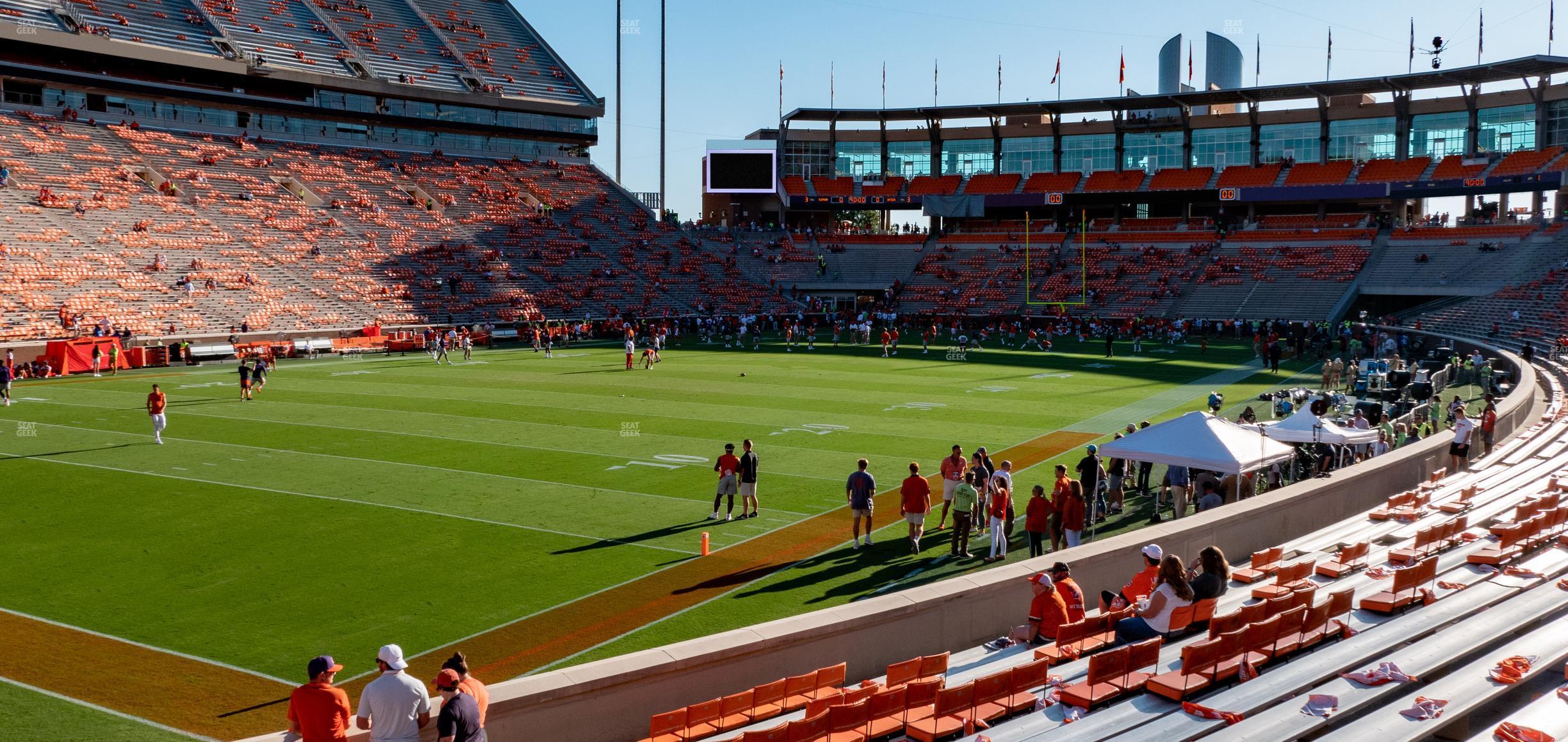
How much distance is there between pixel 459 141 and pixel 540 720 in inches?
2736

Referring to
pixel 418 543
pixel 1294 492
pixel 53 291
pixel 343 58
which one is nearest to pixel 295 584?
pixel 418 543

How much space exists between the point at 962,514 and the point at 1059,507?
1262 millimetres

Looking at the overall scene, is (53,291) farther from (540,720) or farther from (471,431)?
(540,720)

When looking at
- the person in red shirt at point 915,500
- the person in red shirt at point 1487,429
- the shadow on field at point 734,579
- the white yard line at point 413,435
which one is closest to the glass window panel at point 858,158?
the white yard line at point 413,435

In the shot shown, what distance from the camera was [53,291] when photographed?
41.1m

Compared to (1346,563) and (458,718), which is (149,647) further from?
(1346,563)

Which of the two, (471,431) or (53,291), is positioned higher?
(53,291)

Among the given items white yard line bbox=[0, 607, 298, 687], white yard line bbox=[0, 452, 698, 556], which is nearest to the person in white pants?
white yard line bbox=[0, 452, 698, 556]

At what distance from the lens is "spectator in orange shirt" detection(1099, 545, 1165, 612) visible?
10570 millimetres

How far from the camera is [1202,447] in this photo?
53.1 feet

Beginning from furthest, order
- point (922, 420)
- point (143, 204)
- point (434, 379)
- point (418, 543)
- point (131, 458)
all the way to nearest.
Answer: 1. point (143, 204)
2. point (434, 379)
3. point (922, 420)
4. point (131, 458)
5. point (418, 543)

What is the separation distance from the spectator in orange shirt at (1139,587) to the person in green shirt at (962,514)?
4179 millimetres

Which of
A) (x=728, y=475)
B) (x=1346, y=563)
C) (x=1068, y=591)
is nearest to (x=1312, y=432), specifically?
(x=1346, y=563)

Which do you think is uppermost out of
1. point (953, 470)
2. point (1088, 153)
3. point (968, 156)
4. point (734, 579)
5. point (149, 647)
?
point (968, 156)
